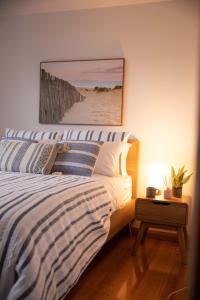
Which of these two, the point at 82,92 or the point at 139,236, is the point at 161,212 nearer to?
the point at 139,236

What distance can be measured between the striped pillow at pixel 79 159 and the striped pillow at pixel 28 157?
0.08 metres

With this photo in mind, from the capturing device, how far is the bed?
1359mm

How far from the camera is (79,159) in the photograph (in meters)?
2.72

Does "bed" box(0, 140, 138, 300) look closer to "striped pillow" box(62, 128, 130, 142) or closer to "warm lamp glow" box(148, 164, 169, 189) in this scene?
"warm lamp glow" box(148, 164, 169, 189)

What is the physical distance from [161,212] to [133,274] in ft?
1.89

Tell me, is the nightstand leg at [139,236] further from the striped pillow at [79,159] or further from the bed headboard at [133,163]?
the striped pillow at [79,159]

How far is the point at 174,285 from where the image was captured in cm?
216

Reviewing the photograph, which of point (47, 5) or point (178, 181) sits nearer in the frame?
point (178, 181)

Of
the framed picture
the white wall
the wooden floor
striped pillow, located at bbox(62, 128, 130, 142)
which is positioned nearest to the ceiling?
the white wall

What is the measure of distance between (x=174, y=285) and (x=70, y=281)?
847 millimetres

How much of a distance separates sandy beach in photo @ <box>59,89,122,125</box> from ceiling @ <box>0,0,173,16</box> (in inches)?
33.9

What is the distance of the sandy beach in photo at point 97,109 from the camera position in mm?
3295

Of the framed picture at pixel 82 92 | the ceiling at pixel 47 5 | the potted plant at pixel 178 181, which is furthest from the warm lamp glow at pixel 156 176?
the ceiling at pixel 47 5

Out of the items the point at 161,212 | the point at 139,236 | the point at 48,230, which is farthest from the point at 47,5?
the point at 48,230
